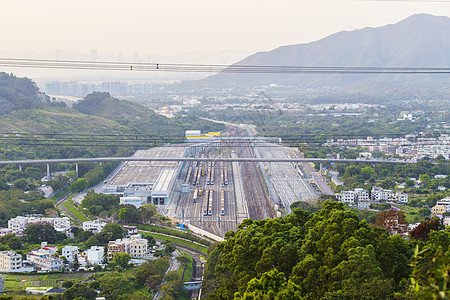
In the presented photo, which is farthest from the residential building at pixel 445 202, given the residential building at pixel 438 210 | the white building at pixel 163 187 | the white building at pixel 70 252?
the white building at pixel 70 252

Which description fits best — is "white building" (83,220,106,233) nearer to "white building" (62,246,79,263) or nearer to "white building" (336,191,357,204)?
"white building" (62,246,79,263)

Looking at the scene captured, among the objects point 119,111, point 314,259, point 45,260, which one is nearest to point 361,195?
point 45,260

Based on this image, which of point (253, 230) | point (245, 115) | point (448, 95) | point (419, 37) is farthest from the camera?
point (419, 37)

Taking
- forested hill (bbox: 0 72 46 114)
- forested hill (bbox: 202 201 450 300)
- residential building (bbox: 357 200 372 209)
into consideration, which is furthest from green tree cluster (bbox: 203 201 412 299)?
forested hill (bbox: 0 72 46 114)

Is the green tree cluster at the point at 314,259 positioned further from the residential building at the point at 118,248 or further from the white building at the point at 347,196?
the white building at the point at 347,196

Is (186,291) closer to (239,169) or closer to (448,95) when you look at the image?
(239,169)

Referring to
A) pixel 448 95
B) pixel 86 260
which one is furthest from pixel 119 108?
pixel 448 95
